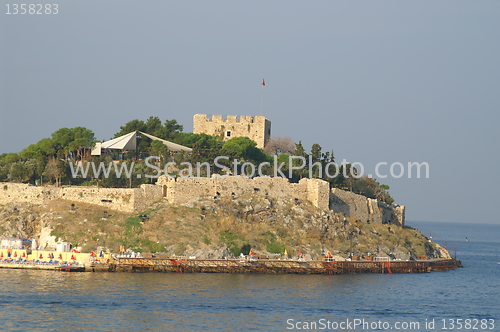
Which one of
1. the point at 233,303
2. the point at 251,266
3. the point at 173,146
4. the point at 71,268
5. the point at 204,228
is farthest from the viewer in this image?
the point at 173,146

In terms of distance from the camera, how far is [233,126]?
8419cm

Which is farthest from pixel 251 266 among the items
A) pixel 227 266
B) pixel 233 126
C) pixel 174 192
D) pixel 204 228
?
pixel 233 126

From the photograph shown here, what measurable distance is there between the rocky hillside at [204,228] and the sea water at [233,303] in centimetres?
348

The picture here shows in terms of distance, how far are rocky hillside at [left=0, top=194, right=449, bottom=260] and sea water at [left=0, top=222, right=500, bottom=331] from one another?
11.4 feet

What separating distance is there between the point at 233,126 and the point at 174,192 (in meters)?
23.0

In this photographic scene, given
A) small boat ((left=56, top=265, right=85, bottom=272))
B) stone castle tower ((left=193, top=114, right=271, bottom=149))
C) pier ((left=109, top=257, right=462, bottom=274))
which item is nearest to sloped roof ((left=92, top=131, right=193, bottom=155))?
stone castle tower ((left=193, top=114, right=271, bottom=149))

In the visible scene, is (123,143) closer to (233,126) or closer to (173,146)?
(173,146)

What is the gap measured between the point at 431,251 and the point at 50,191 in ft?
126

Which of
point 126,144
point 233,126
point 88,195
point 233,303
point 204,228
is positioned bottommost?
point 233,303

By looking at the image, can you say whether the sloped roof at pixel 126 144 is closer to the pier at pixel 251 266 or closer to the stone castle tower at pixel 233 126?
the stone castle tower at pixel 233 126

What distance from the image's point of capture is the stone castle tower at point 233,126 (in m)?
83.9

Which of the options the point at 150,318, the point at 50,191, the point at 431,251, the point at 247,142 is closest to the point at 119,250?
the point at 50,191

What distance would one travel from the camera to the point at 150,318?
40750 millimetres

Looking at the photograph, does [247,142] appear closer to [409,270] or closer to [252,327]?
[409,270]
